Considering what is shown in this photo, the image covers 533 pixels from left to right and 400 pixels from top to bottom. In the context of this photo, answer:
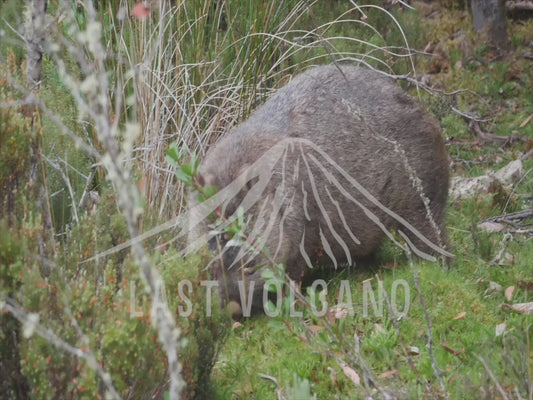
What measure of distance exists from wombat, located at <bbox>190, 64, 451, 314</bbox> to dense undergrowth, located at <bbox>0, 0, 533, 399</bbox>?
0.23m

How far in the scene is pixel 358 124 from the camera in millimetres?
4262

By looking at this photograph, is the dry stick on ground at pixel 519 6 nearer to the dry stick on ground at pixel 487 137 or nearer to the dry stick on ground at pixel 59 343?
the dry stick on ground at pixel 487 137

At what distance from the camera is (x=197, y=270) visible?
9.67ft

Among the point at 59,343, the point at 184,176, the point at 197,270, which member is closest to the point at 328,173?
the point at 197,270

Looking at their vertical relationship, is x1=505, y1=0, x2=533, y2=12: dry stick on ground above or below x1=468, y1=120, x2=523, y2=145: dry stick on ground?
above

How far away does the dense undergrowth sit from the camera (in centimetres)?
261

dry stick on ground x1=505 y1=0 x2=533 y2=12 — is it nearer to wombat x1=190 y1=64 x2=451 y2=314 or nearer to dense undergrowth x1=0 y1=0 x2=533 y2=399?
dense undergrowth x1=0 y1=0 x2=533 y2=399

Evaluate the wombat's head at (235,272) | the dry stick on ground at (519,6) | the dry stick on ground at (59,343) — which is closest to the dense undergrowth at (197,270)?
the dry stick on ground at (59,343)

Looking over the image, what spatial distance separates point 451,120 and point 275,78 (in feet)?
6.98

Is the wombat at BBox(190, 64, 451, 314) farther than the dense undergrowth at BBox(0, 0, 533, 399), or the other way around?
the wombat at BBox(190, 64, 451, 314)

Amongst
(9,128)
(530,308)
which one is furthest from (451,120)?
(9,128)

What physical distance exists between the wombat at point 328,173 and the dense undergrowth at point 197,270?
230 mm

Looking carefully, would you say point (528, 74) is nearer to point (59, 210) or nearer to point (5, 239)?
point (59, 210)

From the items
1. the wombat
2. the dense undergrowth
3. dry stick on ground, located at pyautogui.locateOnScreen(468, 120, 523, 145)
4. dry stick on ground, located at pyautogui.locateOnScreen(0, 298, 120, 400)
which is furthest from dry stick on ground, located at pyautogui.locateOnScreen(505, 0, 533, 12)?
dry stick on ground, located at pyautogui.locateOnScreen(0, 298, 120, 400)
